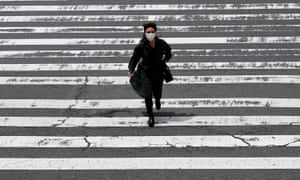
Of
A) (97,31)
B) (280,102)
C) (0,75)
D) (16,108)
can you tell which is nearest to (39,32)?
(97,31)

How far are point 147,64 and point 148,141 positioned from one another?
1.18m

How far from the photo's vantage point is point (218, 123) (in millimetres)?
8531

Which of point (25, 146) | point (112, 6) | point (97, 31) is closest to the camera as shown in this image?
point (25, 146)

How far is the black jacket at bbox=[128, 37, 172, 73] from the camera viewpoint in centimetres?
807

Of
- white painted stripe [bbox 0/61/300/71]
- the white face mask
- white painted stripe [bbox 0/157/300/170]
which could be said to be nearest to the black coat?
the white face mask

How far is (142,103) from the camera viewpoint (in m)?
9.29

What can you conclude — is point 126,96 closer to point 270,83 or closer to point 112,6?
point 270,83

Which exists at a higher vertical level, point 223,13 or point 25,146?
point 223,13

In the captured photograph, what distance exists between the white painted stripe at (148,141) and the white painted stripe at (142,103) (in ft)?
3.76

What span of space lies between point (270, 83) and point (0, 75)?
17.4 feet

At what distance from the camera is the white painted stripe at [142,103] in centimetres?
914

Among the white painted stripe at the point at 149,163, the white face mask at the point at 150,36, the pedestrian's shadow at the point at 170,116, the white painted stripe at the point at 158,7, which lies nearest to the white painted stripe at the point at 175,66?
the pedestrian's shadow at the point at 170,116

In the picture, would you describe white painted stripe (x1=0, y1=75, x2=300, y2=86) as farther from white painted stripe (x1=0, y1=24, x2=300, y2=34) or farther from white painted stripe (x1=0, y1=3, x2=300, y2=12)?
white painted stripe (x1=0, y1=3, x2=300, y2=12)

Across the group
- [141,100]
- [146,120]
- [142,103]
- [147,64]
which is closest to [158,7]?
[141,100]
